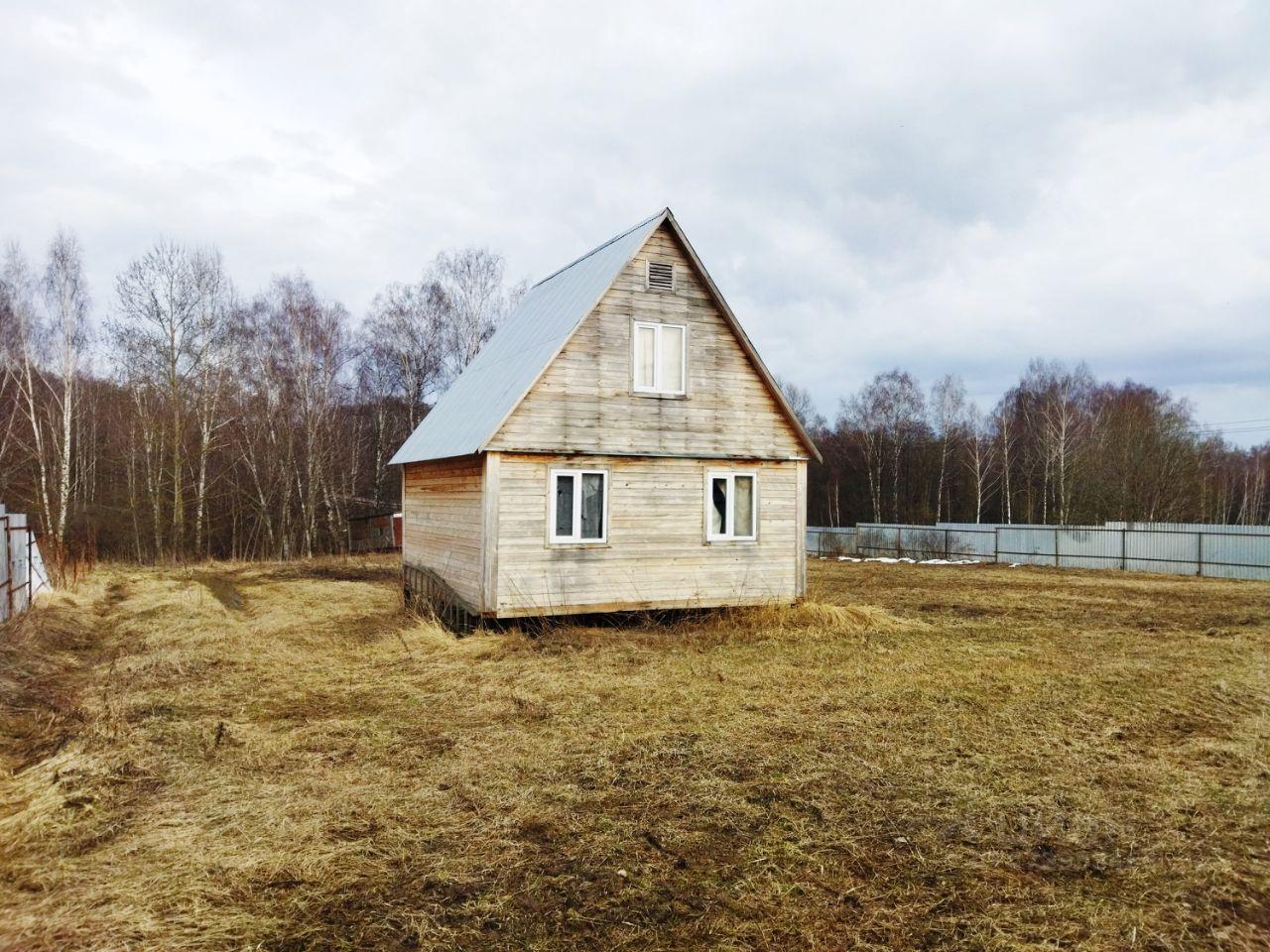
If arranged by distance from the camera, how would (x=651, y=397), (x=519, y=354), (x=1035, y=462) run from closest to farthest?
(x=651, y=397) < (x=519, y=354) < (x=1035, y=462)

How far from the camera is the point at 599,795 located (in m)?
6.20

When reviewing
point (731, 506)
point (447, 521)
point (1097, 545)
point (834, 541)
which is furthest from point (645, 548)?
point (834, 541)

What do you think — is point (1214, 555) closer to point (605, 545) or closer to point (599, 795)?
point (605, 545)

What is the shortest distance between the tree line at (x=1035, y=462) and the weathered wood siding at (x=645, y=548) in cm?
3562

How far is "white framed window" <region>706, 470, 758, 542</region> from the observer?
14.7 metres

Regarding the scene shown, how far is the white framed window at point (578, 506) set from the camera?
44.2 feet

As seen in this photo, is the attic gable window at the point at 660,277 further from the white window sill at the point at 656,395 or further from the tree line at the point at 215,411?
the tree line at the point at 215,411

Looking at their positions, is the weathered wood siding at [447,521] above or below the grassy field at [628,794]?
above

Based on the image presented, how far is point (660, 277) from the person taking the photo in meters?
14.4

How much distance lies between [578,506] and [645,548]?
147 centimetres

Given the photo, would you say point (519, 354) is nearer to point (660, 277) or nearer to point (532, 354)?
point (532, 354)

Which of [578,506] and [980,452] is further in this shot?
[980,452]

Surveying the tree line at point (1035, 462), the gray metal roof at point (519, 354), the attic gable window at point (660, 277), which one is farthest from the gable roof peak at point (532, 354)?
Result: the tree line at point (1035, 462)

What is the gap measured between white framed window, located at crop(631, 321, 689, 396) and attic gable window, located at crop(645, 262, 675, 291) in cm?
68
